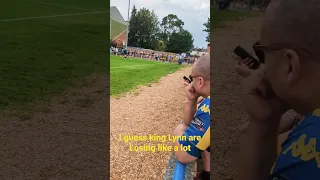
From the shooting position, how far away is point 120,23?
163 centimetres

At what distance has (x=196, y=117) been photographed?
1.38 metres

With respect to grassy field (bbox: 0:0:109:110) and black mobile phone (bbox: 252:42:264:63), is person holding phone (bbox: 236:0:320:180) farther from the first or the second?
grassy field (bbox: 0:0:109:110)

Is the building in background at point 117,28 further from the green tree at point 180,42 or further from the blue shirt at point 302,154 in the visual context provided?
the blue shirt at point 302,154

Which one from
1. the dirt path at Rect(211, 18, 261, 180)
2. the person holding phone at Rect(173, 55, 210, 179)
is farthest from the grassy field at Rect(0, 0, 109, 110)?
the dirt path at Rect(211, 18, 261, 180)

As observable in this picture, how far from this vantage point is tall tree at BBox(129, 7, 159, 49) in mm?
1588

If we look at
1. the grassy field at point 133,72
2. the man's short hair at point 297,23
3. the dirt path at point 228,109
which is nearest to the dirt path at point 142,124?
the grassy field at point 133,72

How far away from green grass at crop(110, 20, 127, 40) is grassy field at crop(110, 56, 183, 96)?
0.12 meters

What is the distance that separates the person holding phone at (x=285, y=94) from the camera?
0.43m

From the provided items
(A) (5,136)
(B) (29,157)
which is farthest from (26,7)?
(B) (29,157)

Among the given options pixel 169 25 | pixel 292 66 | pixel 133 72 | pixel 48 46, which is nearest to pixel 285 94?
pixel 292 66

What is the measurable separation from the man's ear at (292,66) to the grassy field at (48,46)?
1.24 meters

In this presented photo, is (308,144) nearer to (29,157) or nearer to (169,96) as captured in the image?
(169,96)

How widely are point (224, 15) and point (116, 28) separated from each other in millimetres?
566

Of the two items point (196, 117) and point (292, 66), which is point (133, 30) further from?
point (292, 66)
